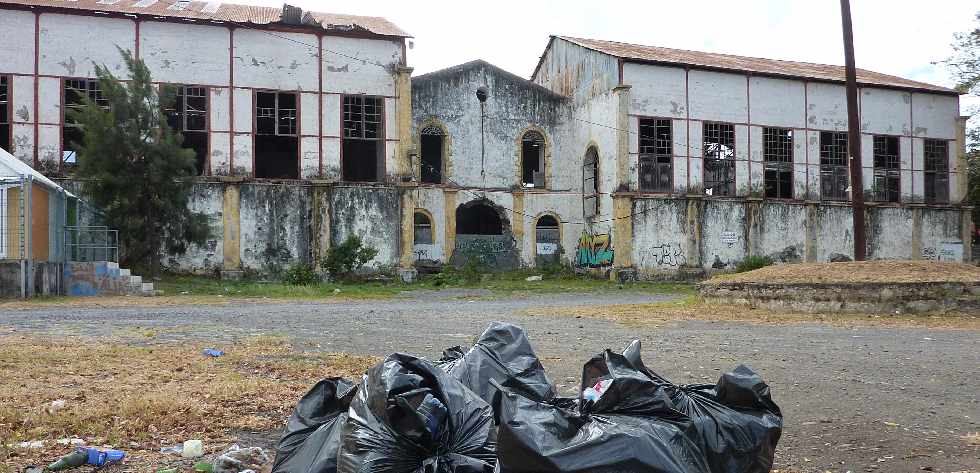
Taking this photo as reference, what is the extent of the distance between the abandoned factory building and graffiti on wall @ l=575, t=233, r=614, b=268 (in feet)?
0.28

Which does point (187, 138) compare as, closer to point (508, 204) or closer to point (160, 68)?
point (160, 68)

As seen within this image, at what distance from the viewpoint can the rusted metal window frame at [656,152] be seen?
26500 mm

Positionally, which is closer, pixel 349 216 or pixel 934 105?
pixel 349 216

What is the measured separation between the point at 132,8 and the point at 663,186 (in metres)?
18.5

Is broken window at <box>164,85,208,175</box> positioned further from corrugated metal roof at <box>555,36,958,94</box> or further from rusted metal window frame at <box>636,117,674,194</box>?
rusted metal window frame at <box>636,117,674,194</box>

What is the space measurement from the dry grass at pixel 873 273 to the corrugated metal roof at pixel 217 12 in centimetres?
1550

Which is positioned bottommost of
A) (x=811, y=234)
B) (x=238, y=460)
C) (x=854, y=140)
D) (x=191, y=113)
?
(x=238, y=460)

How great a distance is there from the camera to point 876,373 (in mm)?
5902

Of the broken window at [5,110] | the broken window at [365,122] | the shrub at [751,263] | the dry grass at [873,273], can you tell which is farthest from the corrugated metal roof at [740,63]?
the broken window at [5,110]

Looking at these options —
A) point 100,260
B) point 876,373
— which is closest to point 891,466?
point 876,373

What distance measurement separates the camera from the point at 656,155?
87.7 feet

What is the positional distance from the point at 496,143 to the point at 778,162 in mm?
10954

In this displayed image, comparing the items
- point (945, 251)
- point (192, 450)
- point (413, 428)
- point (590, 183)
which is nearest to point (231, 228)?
point (590, 183)

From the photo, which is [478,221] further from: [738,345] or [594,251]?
[738,345]
